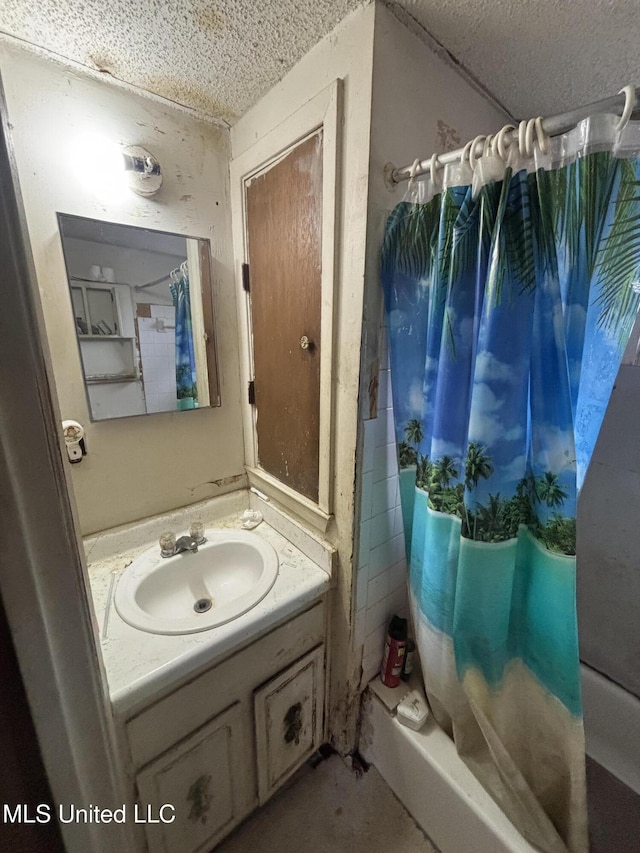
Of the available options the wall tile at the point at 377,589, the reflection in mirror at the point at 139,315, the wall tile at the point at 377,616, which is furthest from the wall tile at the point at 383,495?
the reflection in mirror at the point at 139,315

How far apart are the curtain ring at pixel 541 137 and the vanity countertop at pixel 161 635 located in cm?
112

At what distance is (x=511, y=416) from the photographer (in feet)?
2.34

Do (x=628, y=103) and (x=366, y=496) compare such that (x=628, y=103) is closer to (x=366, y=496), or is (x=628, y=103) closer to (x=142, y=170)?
(x=366, y=496)

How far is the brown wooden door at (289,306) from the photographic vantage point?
904 mm

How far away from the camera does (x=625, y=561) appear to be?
115 centimetres

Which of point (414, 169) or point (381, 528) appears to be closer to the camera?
point (414, 169)

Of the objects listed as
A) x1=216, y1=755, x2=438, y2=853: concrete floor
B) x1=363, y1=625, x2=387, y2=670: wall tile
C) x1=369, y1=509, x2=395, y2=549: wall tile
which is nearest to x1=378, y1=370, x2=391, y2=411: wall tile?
x1=369, y1=509, x2=395, y2=549: wall tile

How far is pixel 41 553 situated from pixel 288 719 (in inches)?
40.9

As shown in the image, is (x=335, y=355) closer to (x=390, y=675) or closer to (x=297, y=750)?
(x=390, y=675)

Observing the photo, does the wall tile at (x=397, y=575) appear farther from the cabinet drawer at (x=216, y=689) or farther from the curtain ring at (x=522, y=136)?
the curtain ring at (x=522, y=136)

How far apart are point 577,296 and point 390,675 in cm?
119

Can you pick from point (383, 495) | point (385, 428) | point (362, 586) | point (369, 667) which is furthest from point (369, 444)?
point (369, 667)

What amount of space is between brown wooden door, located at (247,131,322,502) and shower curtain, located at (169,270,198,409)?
217mm

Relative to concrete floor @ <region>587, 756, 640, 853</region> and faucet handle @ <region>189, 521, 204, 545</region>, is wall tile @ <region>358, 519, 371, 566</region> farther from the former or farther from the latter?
concrete floor @ <region>587, 756, 640, 853</region>
